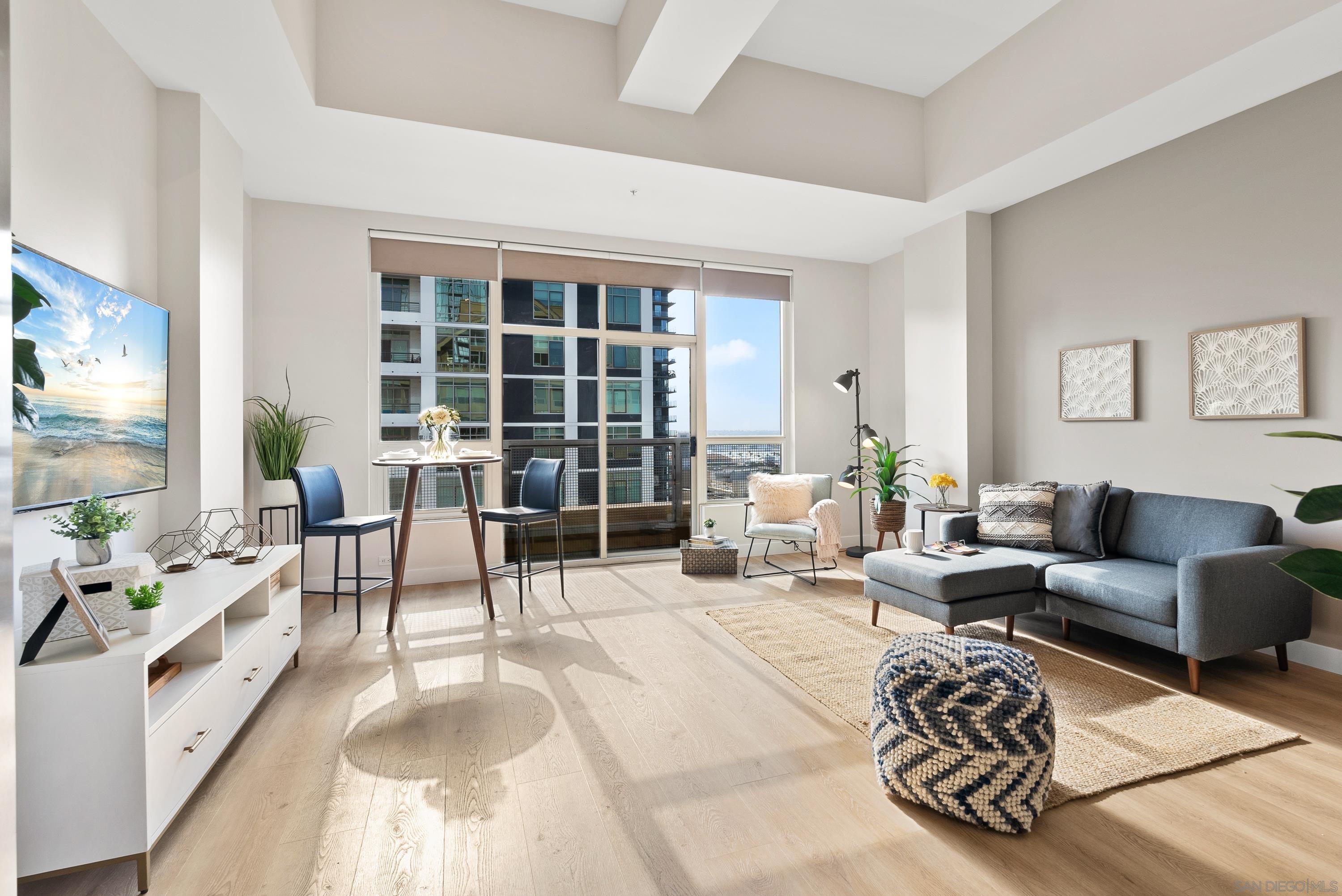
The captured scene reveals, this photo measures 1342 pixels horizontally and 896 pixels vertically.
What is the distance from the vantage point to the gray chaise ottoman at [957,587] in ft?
10.2

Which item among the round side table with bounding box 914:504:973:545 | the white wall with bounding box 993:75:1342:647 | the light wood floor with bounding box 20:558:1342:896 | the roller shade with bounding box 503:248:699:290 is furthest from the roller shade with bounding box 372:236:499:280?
the white wall with bounding box 993:75:1342:647

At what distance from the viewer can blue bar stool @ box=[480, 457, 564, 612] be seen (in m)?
3.96

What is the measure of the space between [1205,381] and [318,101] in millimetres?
4836

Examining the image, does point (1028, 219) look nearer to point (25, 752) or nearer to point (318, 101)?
point (318, 101)

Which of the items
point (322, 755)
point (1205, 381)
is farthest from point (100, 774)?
point (1205, 381)

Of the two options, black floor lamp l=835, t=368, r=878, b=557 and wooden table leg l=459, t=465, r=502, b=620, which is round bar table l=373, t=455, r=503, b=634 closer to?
wooden table leg l=459, t=465, r=502, b=620

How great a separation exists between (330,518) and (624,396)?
8.19 ft

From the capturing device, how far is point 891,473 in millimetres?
4977

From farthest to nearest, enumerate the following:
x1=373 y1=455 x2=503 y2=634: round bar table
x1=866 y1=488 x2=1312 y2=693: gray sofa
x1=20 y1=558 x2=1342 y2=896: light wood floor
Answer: x1=373 y1=455 x2=503 y2=634: round bar table, x1=866 y1=488 x2=1312 y2=693: gray sofa, x1=20 y1=558 x2=1342 y2=896: light wood floor

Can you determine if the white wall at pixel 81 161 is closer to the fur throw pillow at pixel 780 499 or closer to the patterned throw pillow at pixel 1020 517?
the fur throw pillow at pixel 780 499

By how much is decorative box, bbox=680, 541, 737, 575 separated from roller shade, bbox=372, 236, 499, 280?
266 cm

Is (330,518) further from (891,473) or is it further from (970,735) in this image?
(891,473)

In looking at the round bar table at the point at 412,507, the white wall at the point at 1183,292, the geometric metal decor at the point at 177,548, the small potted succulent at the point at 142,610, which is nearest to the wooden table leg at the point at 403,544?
the round bar table at the point at 412,507

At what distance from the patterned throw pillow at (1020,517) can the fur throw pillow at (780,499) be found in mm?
1339
